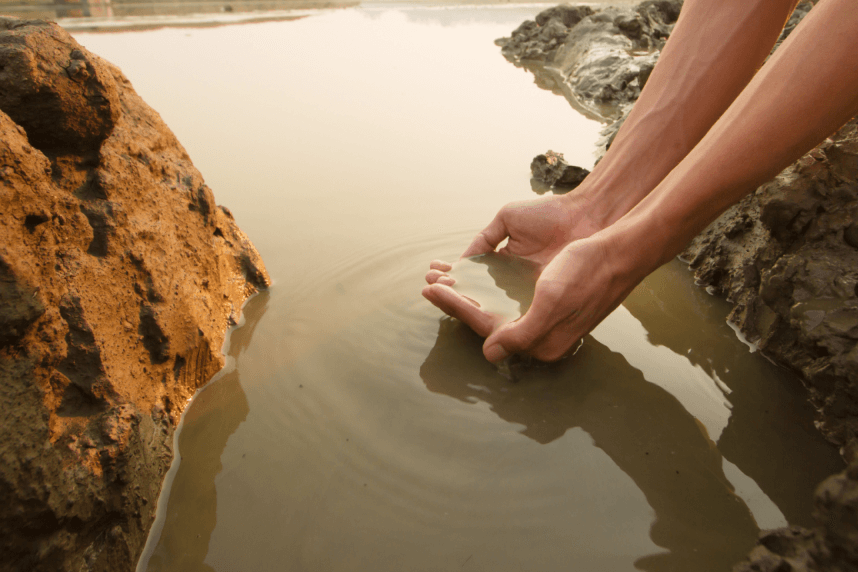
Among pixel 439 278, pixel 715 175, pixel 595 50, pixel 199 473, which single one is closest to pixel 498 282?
pixel 439 278

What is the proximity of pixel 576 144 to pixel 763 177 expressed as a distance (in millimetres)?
2440

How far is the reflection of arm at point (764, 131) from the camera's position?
3.47ft

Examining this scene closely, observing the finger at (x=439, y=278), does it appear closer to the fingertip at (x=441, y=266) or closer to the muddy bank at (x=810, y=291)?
the fingertip at (x=441, y=266)

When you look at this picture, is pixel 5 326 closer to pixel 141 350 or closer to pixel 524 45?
pixel 141 350

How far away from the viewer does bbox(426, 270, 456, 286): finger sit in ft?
5.59

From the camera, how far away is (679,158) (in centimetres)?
175

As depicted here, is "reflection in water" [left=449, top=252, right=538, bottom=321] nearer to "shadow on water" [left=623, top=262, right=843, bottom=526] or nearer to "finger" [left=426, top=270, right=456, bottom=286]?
"finger" [left=426, top=270, right=456, bottom=286]

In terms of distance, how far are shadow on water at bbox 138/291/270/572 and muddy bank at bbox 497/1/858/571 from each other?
1025 millimetres

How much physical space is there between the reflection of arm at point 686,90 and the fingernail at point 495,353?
2.35ft

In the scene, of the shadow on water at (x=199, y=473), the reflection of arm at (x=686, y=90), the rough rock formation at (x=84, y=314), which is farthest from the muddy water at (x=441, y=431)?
the reflection of arm at (x=686, y=90)

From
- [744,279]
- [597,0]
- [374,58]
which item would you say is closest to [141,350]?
[744,279]

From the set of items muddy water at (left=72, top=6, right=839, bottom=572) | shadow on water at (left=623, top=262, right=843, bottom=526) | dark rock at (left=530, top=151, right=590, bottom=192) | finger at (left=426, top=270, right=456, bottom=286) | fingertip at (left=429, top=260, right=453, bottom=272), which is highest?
dark rock at (left=530, top=151, right=590, bottom=192)

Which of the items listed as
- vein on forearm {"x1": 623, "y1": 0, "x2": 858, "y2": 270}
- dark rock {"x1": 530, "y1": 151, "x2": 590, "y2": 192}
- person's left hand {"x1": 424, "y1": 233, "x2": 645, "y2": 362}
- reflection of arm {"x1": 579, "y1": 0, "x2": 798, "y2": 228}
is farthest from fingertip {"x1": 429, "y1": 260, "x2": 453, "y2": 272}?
dark rock {"x1": 530, "y1": 151, "x2": 590, "y2": 192}

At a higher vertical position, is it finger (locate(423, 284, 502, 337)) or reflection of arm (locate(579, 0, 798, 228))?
reflection of arm (locate(579, 0, 798, 228))
